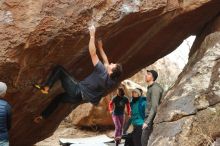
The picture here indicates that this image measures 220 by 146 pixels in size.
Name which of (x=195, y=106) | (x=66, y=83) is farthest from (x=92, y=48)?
(x=195, y=106)

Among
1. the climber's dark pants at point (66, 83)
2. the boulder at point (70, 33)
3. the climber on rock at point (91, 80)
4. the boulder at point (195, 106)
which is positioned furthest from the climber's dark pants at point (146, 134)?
the boulder at point (70, 33)

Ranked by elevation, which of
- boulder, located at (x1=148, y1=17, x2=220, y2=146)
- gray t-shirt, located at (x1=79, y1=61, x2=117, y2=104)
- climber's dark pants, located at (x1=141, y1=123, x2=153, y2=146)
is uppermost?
gray t-shirt, located at (x1=79, y1=61, x2=117, y2=104)

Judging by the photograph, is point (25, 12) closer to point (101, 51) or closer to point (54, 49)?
point (54, 49)

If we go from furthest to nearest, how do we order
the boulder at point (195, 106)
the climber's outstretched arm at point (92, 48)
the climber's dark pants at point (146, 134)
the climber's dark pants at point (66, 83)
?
1. the climber's dark pants at point (146, 134)
2. the climber's dark pants at point (66, 83)
3. the boulder at point (195, 106)
4. the climber's outstretched arm at point (92, 48)

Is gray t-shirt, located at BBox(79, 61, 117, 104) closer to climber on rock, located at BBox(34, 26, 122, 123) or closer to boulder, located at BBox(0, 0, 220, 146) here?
climber on rock, located at BBox(34, 26, 122, 123)

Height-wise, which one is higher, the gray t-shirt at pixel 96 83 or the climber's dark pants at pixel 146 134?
the gray t-shirt at pixel 96 83

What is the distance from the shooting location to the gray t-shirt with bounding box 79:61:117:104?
6945mm

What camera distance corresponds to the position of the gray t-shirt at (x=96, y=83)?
695 centimetres

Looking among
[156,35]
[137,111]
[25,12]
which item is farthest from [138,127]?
[25,12]

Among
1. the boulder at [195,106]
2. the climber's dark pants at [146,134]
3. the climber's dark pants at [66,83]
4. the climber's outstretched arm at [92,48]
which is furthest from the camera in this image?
the climber's dark pants at [146,134]

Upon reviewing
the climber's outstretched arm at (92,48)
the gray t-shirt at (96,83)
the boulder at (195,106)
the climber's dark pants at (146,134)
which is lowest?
the climber's dark pants at (146,134)

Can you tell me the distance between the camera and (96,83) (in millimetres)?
7027

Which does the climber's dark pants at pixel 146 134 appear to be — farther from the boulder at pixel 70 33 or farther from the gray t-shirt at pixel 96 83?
the boulder at pixel 70 33

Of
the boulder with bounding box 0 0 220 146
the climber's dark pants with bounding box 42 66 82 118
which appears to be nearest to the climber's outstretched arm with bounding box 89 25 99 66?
the boulder with bounding box 0 0 220 146
